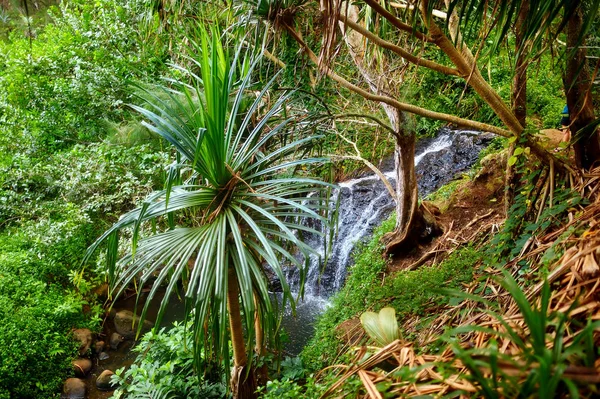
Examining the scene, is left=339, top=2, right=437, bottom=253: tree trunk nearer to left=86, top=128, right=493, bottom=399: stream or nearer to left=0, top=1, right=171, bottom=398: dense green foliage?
left=86, top=128, right=493, bottom=399: stream

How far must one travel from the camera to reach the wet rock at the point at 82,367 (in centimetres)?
494

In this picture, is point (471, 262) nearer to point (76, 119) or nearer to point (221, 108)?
point (221, 108)

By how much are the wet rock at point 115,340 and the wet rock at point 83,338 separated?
0.83ft

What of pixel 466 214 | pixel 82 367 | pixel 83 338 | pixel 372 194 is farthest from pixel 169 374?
pixel 372 194

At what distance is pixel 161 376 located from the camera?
309 centimetres

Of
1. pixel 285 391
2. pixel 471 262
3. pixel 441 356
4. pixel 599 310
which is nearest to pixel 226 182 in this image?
pixel 285 391

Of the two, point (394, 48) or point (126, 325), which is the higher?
point (394, 48)

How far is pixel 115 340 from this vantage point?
5504 millimetres

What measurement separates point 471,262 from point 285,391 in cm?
171

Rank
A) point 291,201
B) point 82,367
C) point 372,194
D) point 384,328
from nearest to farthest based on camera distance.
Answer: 1. point 384,328
2. point 291,201
3. point 82,367
4. point 372,194

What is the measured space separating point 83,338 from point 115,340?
1.25 feet

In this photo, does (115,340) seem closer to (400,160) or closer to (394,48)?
(400,160)

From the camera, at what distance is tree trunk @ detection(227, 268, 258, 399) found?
2.44 m

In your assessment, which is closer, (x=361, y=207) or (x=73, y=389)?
(x=73, y=389)
